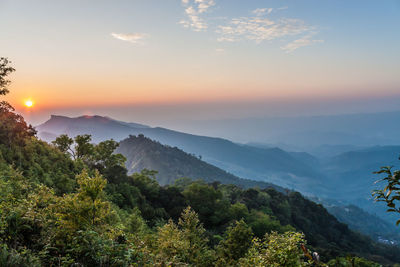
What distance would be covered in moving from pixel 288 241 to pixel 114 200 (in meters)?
31.7

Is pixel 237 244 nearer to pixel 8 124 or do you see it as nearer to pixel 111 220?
pixel 111 220

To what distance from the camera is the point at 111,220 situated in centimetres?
1783

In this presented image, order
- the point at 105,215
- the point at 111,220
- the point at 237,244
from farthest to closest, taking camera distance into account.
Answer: the point at 237,244
the point at 111,220
the point at 105,215

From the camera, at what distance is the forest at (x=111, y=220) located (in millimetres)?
8953

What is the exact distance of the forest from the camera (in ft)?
29.4

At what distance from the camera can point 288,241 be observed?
13227 mm

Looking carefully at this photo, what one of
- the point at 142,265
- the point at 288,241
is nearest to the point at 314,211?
the point at 288,241

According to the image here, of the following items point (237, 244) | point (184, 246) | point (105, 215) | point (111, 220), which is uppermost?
point (105, 215)

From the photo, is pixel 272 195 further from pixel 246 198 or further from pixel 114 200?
pixel 114 200

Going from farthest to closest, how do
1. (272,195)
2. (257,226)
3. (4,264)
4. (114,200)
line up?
(272,195) → (257,226) → (114,200) → (4,264)

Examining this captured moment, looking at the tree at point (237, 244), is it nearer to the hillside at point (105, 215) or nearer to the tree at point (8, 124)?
the hillside at point (105, 215)

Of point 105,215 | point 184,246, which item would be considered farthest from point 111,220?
point 184,246

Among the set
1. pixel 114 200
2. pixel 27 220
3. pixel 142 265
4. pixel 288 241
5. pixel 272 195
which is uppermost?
pixel 27 220

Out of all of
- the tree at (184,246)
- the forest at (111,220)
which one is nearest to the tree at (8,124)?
the forest at (111,220)
